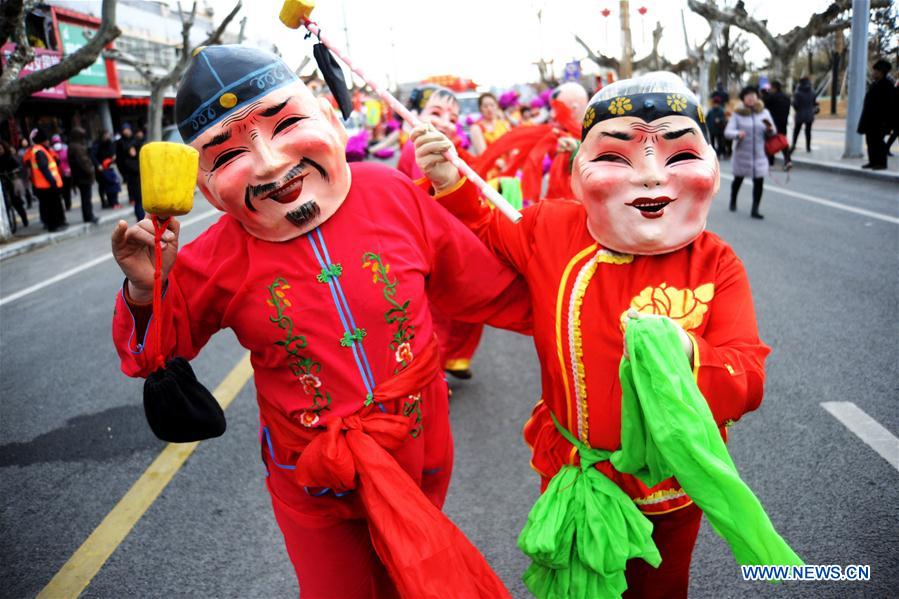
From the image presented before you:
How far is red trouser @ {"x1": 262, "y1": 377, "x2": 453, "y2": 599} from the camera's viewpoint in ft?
6.63

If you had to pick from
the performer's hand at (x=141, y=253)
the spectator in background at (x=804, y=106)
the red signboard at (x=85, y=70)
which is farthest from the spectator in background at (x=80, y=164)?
the spectator in background at (x=804, y=106)

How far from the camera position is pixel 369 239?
1.98 meters

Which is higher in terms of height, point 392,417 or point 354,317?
point 354,317

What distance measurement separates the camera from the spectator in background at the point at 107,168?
614 inches

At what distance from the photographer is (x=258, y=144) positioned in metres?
1.91

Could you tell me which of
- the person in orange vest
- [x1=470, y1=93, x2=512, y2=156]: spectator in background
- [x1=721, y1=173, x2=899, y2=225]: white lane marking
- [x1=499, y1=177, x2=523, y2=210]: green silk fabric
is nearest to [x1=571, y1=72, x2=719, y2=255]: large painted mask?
[x1=499, y1=177, x2=523, y2=210]: green silk fabric

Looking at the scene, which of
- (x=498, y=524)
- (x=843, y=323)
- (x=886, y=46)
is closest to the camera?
(x=498, y=524)

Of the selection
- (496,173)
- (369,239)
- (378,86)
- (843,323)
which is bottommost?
(843,323)

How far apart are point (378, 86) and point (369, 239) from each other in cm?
58

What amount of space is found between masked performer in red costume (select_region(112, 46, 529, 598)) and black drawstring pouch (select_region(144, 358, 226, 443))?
10cm

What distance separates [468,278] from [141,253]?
2.91 feet

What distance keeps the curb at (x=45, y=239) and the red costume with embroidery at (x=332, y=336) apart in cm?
1105

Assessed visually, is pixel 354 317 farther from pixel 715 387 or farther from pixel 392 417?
pixel 715 387

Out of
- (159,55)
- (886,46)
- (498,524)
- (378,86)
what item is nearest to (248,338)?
(378,86)
